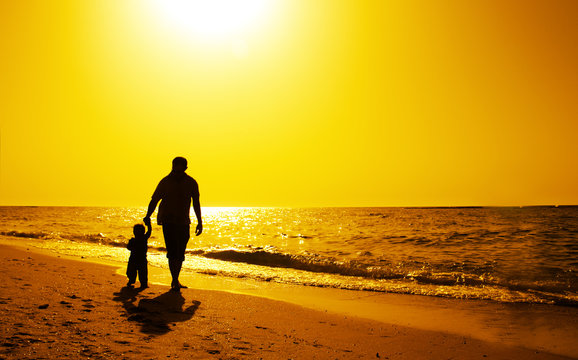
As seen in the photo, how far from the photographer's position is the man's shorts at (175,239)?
24.9 feet

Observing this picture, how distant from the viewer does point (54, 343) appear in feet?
12.1

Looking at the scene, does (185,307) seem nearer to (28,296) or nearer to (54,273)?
(28,296)

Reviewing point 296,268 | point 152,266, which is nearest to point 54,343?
point 152,266

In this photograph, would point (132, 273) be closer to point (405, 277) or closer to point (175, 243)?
point (175, 243)

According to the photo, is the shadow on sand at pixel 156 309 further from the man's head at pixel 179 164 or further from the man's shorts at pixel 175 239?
the man's head at pixel 179 164

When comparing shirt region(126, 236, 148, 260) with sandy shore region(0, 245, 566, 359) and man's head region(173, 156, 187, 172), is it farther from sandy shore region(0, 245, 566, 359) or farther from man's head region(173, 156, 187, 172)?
man's head region(173, 156, 187, 172)

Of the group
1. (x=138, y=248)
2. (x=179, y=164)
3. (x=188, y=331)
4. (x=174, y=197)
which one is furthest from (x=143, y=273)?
(x=188, y=331)

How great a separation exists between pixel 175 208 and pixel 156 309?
88.4 inches

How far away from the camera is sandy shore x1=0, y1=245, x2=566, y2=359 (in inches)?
150

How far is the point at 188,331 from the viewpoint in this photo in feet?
15.0

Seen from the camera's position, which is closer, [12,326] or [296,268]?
[12,326]

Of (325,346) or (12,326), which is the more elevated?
(12,326)

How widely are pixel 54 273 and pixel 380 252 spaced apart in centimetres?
1179

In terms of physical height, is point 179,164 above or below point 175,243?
above
